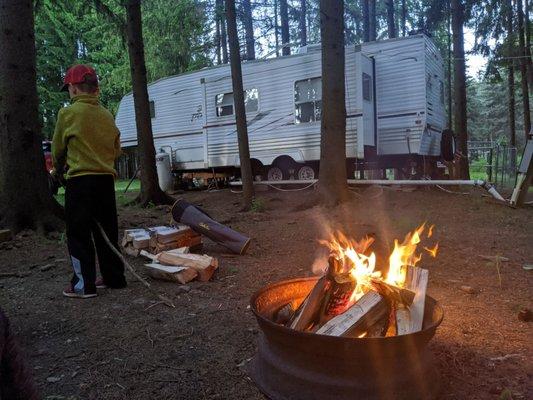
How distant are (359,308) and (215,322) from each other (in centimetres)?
140

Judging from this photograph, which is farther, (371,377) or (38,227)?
(38,227)

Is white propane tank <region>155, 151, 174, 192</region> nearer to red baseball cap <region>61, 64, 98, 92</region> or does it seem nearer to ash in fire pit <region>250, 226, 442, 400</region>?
red baseball cap <region>61, 64, 98, 92</region>

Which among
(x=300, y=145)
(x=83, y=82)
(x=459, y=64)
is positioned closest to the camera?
(x=83, y=82)

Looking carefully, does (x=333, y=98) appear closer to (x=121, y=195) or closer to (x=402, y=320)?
(x=402, y=320)

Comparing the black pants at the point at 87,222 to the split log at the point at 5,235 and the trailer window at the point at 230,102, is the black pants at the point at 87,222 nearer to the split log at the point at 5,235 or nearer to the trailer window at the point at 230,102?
the split log at the point at 5,235

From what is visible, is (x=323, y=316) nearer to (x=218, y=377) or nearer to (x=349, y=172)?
(x=218, y=377)

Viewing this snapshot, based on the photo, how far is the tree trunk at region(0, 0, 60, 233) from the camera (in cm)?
628

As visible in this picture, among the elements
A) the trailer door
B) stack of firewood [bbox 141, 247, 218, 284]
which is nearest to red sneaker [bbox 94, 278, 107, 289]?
stack of firewood [bbox 141, 247, 218, 284]

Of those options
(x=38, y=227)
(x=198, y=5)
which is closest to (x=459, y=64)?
(x=198, y=5)

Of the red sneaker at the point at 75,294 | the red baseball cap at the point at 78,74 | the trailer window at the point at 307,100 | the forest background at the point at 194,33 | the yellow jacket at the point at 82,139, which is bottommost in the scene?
the red sneaker at the point at 75,294

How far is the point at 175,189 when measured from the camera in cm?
1551

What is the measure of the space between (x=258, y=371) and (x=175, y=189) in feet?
43.6

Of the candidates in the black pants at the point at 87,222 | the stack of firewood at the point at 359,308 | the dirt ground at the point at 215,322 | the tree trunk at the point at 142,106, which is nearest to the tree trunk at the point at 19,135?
the dirt ground at the point at 215,322

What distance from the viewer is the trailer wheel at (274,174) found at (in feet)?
43.1
